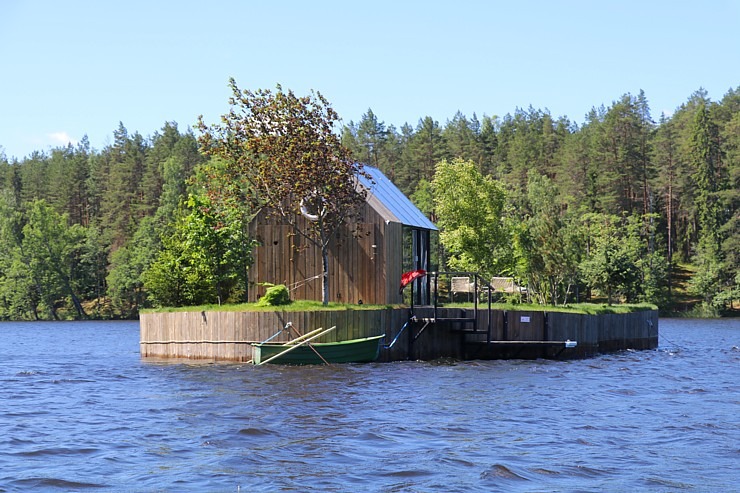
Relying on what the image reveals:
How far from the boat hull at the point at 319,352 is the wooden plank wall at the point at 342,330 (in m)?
0.45

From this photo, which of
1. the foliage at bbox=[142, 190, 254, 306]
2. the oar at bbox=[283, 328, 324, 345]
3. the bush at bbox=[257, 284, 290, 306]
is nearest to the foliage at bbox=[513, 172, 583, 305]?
the foliage at bbox=[142, 190, 254, 306]

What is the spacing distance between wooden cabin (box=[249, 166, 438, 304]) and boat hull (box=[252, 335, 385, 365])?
16.9 feet

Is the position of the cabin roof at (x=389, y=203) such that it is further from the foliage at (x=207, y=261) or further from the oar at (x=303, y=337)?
the oar at (x=303, y=337)

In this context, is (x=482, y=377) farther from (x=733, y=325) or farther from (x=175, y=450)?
(x=733, y=325)

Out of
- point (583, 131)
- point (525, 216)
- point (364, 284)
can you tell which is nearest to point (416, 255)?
point (364, 284)

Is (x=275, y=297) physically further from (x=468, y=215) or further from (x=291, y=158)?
(x=468, y=215)

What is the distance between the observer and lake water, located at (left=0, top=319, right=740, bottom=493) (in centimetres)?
1537

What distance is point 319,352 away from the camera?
3089cm

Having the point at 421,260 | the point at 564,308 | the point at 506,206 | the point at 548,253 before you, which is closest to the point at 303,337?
the point at 421,260

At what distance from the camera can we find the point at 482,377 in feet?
97.5

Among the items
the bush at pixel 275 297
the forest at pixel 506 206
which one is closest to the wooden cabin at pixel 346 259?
the bush at pixel 275 297

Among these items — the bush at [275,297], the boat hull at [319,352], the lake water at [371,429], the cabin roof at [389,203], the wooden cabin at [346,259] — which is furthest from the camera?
the cabin roof at [389,203]

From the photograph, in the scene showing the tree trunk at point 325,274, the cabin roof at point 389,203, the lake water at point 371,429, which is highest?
the cabin roof at point 389,203

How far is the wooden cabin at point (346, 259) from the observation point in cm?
3669
